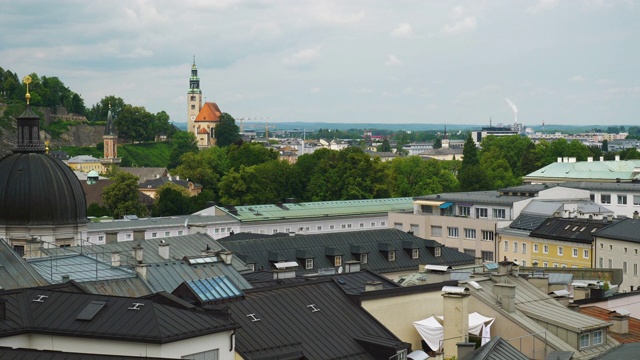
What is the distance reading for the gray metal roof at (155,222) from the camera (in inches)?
3743

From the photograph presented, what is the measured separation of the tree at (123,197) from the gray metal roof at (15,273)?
8946 cm

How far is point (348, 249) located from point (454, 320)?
3579cm

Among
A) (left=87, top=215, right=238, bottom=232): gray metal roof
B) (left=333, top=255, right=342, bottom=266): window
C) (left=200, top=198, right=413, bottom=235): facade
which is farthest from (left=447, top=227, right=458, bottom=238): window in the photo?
(left=333, top=255, right=342, bottom=266): window

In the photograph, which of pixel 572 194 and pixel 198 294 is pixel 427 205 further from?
pixel 198 294

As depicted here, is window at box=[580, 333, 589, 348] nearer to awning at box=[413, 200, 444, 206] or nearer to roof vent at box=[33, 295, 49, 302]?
roof vent at box=[33, 295, 49, 302]

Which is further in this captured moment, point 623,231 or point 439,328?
point 623,231

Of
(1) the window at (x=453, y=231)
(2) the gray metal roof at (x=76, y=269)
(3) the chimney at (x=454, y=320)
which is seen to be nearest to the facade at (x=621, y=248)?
(1) the window at (x=453, y=231)

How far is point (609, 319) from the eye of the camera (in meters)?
40.9

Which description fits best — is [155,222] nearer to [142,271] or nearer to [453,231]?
[453,231]

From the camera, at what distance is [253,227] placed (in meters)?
106

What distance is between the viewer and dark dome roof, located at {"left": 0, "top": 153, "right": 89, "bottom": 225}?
58469 millimetres

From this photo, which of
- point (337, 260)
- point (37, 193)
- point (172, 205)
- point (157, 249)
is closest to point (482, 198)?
point (337, 260)

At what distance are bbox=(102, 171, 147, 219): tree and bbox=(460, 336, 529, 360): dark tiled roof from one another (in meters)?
100

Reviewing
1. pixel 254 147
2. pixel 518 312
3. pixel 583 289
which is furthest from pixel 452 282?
pixel 254 147
